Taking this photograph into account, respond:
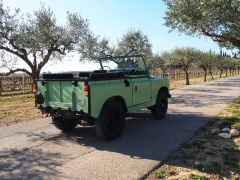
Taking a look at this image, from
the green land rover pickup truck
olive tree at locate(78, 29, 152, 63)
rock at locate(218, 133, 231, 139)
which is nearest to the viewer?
the green land rover pickup truck

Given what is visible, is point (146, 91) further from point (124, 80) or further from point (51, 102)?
point (51, 102)

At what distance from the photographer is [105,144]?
23.6 ft

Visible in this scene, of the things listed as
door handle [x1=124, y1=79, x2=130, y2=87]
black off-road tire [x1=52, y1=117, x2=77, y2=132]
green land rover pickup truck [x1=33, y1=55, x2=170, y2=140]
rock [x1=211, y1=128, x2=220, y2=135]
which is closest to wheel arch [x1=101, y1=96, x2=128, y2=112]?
green land rover pickup truck [x1=33, y1=55, x2=170, y2=140]

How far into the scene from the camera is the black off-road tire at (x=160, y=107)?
10.3m

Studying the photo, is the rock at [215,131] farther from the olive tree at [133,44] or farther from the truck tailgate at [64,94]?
the olive tree at [133,44]

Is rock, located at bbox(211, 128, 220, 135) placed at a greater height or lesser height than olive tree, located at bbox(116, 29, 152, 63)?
lesser

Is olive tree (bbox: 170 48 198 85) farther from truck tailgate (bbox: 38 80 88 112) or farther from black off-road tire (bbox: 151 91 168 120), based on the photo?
truck tailgate (bbox: 38 80 88 112)

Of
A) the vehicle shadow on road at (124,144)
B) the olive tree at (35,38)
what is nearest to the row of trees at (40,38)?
the olive tree at (35,38)

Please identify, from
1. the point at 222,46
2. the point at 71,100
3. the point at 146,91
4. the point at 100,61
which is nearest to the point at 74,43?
the point at 222,46

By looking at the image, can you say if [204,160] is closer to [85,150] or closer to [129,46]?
[85,150]

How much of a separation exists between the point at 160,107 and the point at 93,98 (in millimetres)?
4131

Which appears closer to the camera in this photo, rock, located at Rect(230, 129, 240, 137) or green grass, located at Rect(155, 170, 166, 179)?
green grass, located at Rect(155, 170, 166, 179)

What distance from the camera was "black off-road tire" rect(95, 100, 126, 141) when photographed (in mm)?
7281

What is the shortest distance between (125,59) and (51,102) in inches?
135
